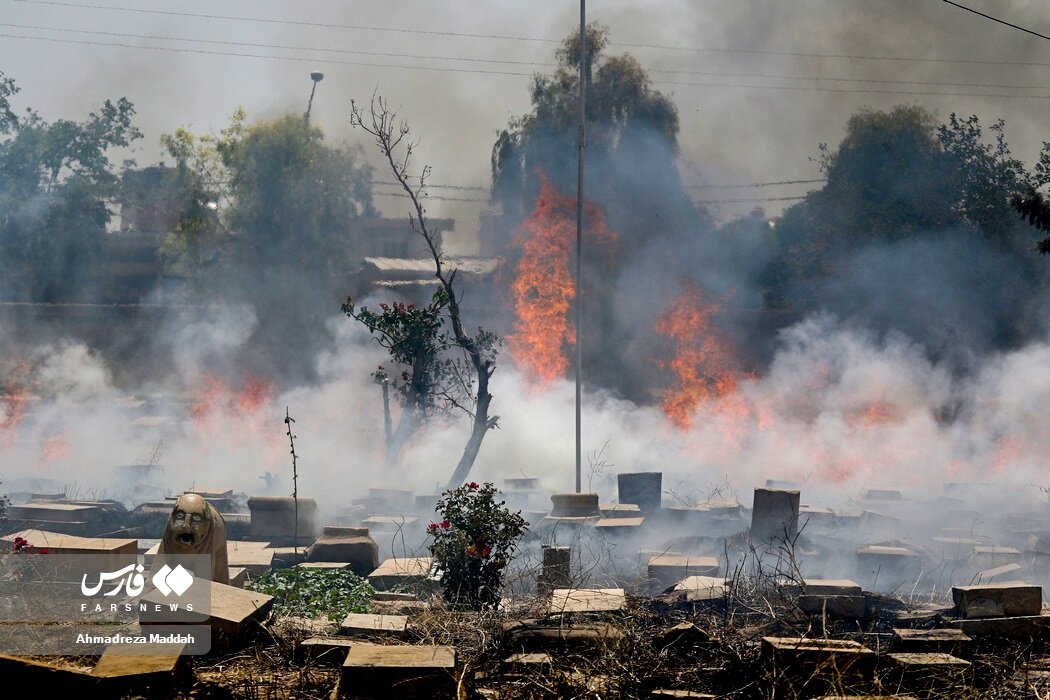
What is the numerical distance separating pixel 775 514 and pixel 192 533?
6563 millimetres

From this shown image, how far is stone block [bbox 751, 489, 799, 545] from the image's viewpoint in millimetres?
11031

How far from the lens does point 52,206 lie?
113 ft

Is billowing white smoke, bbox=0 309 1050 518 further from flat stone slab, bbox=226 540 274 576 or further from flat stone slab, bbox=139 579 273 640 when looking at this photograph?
flat stone slab, bbox=139 579 273 640

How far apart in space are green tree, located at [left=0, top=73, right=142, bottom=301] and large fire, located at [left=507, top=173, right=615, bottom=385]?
53.6 ft

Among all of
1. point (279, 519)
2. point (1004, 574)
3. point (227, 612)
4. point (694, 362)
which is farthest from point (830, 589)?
point (694, 362)

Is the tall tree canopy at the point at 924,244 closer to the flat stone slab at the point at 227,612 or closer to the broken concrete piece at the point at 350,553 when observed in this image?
the broken concrete piece at the point at 350,553

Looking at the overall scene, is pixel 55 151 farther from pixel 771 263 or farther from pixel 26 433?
pixel 771 263

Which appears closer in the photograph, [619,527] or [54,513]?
[619,527]

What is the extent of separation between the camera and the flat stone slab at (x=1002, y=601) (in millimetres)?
7781

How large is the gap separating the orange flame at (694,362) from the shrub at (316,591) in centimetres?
1638

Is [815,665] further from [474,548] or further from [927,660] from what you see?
[474,548]

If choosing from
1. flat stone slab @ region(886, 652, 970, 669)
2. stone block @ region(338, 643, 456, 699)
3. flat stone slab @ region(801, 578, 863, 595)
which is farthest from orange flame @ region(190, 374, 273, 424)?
flat stone slab @ region(886, 652, 970, 669)

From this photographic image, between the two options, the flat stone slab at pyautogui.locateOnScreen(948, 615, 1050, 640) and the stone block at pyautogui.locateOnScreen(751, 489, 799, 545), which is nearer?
the flat stone slab at pyautogui.locateOnScreen(948, 615, 1050, 640)

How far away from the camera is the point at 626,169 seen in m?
32.3
